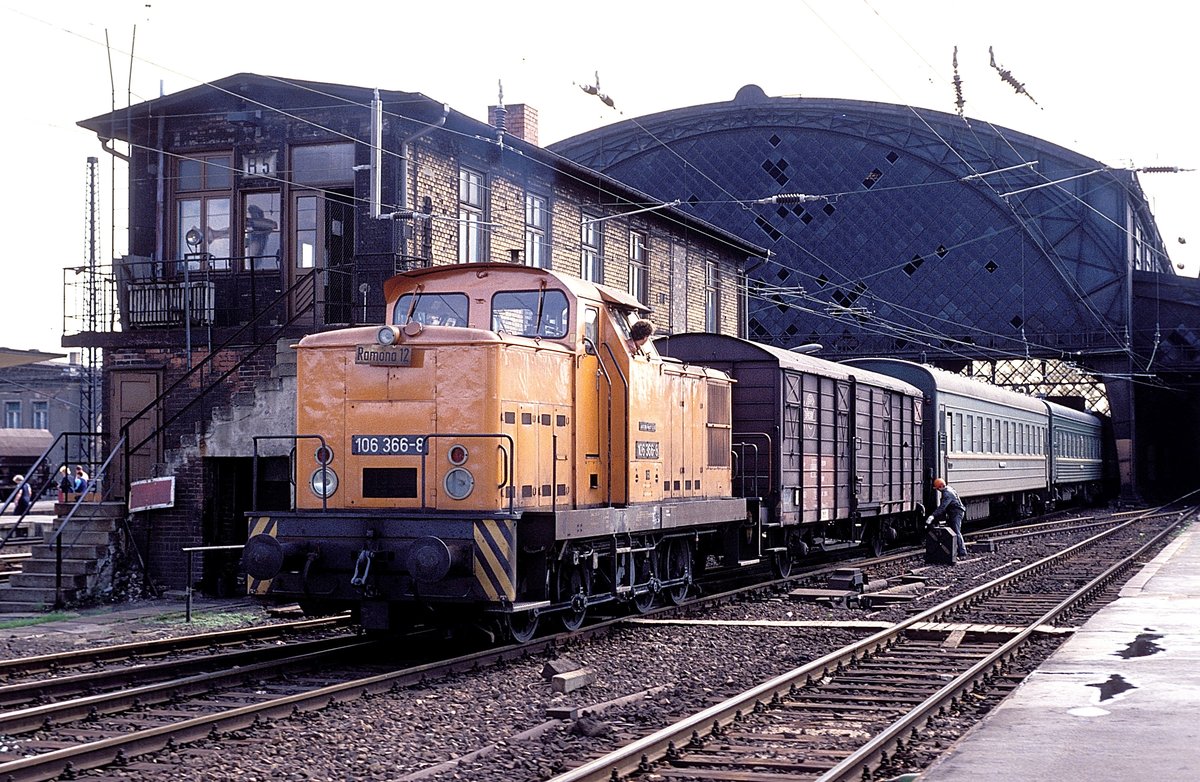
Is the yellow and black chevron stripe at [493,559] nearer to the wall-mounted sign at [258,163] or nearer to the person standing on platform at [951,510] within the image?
the wall-mounted sign at [258,163]

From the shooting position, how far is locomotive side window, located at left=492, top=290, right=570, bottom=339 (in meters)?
11.9

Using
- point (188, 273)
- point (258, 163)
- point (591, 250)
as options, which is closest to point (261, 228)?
point (258, 163)

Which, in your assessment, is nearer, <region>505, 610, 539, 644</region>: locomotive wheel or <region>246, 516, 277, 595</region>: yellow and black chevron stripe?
<region>246, 516, 277, 595</region>: yellow and black chevron stripe

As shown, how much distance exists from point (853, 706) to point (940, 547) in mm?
12199

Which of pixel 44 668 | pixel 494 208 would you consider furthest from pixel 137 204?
pixel 44 668

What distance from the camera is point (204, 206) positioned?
65.0 ft

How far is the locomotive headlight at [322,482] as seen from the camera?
453 inches

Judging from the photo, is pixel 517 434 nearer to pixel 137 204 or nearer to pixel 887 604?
pixel 887 604

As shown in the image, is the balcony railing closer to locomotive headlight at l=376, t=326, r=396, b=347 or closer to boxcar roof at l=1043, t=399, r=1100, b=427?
locomotive headlight at l=376, t=326, r=396, b=347

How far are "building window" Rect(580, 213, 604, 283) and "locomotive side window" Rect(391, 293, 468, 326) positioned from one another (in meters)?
12.3

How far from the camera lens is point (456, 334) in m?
11.2

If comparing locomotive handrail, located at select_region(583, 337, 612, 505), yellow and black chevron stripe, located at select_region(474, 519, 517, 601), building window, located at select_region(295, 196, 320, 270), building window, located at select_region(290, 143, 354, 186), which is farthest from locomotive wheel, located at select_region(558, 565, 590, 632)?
building window, located at select_region(290, 143, 354, 186)

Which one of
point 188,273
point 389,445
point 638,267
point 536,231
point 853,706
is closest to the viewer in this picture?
point 853,706

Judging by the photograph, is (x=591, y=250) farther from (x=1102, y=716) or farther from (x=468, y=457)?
(x=1102, y=716)
